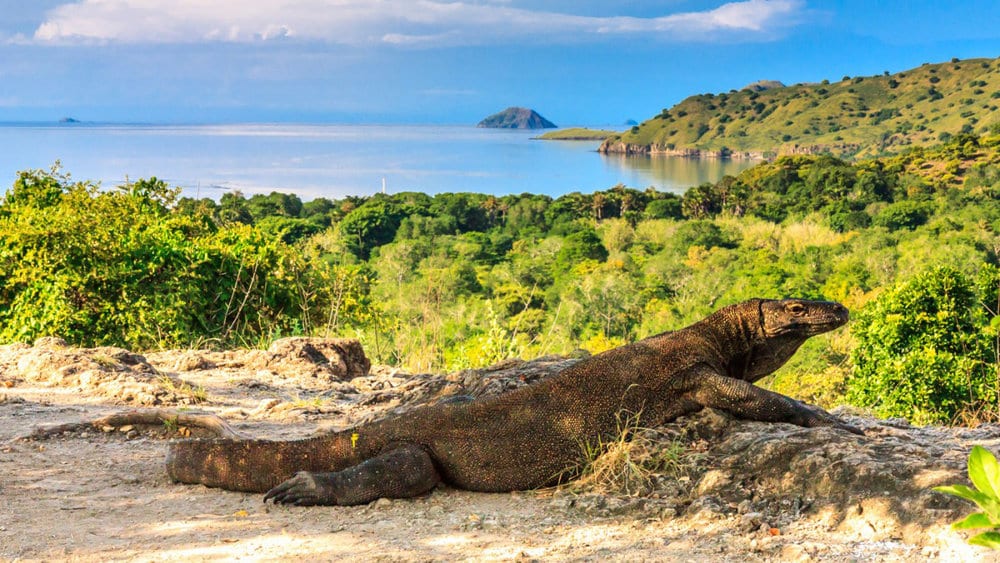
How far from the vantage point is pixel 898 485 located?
3.72 m

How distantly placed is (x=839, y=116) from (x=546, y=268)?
101 m

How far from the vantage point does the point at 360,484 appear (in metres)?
4.32

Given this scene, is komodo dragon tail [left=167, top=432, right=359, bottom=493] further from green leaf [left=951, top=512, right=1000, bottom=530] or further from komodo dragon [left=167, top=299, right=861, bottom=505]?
green leaf [left=951, top=512, right=1000, bottom=530]

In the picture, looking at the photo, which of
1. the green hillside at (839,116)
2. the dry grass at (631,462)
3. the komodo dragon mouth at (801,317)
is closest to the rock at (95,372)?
the dry grass at (631,462)

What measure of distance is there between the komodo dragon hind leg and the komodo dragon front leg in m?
1.43

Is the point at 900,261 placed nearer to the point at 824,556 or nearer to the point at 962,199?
the point at 962,199

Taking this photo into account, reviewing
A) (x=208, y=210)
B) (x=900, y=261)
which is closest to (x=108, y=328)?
(x=208, y=210)

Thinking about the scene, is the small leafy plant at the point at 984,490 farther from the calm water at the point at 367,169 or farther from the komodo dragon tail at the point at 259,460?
the calm water at the point at 367,169

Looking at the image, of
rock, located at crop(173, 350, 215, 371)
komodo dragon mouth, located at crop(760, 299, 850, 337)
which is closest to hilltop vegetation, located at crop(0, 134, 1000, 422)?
rock, located at crop(173, 350, 215, 371)

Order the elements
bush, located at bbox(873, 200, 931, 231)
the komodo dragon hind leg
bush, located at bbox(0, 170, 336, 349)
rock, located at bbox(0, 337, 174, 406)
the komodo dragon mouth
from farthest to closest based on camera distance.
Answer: bush, located at bbox(873, 200, 931, 231)
bush, located at bbox(0, 170, 336, 349)
rock, located at bbox(0, 337, 174, 406)
the komodo dragon mouth
the komodo dragon hind leg

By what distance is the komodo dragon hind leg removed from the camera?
14.1 feet

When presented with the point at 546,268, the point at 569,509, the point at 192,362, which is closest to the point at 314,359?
the point at 192,362

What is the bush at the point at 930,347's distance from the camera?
406 inches

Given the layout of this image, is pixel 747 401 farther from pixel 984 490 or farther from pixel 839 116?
pixel 839 116
